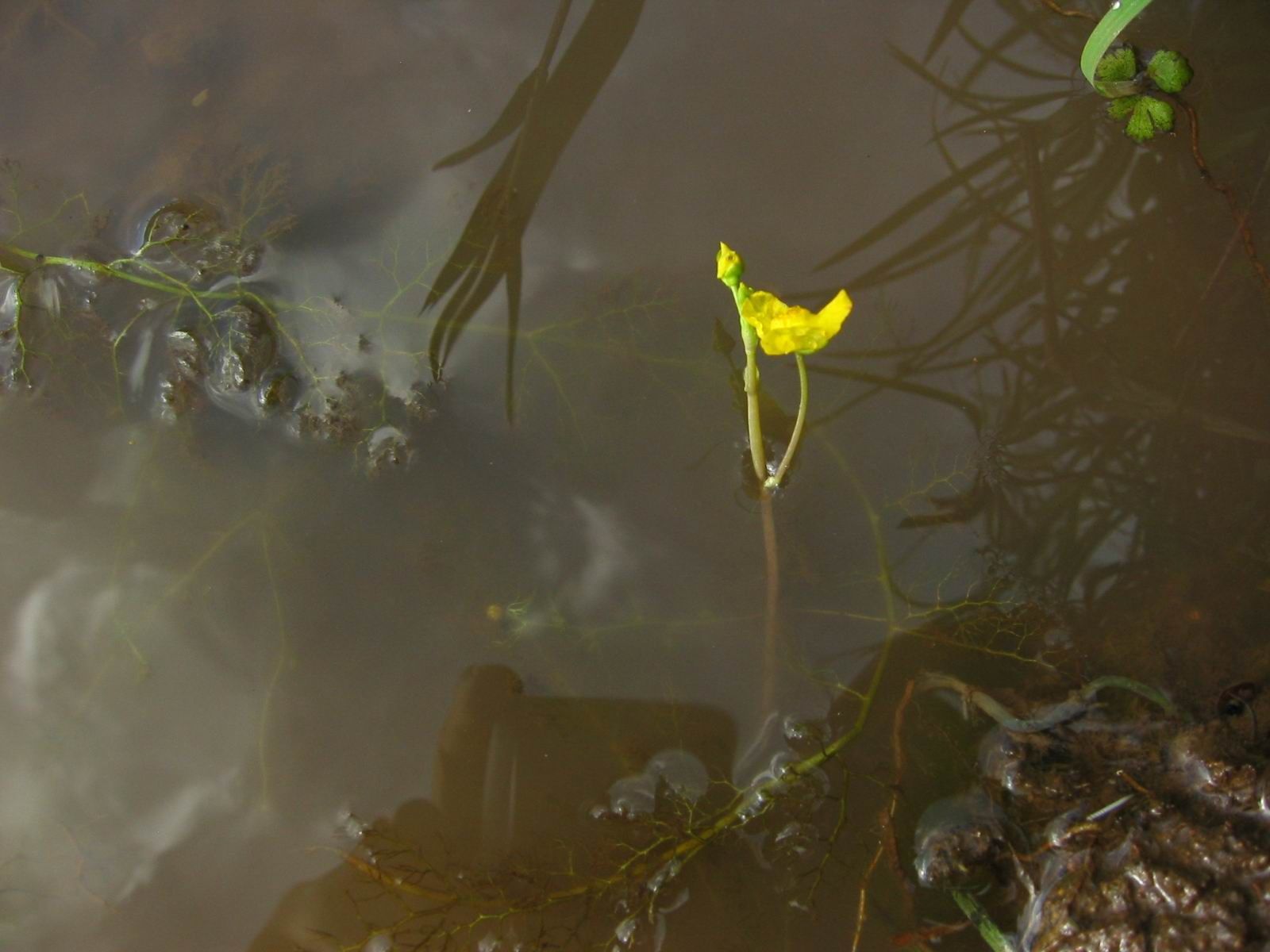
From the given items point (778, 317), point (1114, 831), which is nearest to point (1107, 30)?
point (778, 317)

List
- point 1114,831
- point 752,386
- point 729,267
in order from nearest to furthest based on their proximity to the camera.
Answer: point 729,267, point 752,386, point 1114,831

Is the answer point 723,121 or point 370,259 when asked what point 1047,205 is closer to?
point 723,121

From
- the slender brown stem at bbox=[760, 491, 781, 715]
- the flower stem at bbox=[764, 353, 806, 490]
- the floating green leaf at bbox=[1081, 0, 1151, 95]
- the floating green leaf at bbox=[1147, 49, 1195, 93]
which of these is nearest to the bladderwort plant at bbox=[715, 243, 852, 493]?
the flower stem at bbox=[764, 353, 806, 490]

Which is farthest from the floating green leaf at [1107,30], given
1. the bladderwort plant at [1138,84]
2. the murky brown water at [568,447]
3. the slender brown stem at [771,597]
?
the slender brown stem at [771,597]

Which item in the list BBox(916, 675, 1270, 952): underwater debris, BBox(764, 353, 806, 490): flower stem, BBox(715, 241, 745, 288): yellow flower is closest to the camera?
BBox(715, 241, 745, 288): yellow flower

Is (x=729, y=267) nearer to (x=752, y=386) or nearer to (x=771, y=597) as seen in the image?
(x=752, y=386)

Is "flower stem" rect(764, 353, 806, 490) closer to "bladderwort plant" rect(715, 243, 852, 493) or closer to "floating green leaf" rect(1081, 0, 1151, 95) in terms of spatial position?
"bladderwort plant" rect(715, 243, 852, 493)

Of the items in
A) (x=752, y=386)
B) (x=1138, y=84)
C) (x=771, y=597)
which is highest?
(x=1138, y=84)
